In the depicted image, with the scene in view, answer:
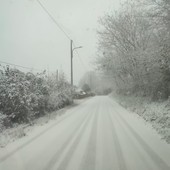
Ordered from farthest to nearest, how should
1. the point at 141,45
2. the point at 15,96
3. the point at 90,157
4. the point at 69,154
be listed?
the point at 141,45, the point at 15,96, the point at 69,154, the point at 90,157

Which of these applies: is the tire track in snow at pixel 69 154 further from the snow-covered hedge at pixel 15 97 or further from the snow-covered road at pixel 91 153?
the snow-covered hedge at pixel 15 97

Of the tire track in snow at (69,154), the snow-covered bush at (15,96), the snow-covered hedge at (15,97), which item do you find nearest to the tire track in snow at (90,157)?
the tire track in snow at (69,154)

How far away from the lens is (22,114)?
622 inches

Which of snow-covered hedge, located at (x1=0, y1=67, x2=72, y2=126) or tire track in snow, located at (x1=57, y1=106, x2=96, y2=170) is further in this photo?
snow-covered hedge, located at (x1=0, y1=67, x2=72, y2=126)

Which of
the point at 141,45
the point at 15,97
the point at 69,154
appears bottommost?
the point at 69,154

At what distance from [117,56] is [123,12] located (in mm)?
5128

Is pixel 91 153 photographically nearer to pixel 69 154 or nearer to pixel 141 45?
pixel 69 154

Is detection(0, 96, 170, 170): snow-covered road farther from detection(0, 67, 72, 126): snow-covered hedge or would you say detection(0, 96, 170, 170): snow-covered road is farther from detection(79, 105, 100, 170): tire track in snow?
detection(0, 67, 72, 126): snow-covered hedge

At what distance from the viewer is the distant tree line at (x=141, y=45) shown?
46.8 feet

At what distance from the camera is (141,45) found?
26.6m

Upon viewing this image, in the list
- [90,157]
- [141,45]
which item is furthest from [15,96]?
[141,45]

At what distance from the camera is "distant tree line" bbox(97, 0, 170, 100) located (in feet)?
46.8

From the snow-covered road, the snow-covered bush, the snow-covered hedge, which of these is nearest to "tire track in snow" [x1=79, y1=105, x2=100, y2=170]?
the snow-covered road

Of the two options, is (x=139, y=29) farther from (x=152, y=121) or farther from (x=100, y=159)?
(x=100, y=159)
